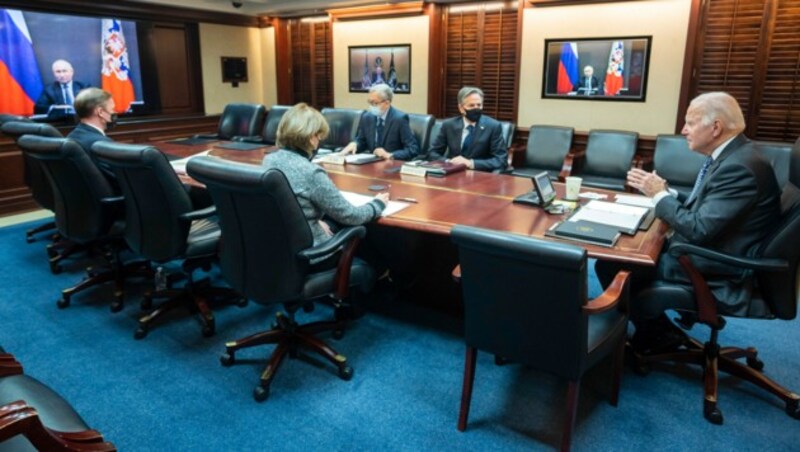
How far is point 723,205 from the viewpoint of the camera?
1.98 m

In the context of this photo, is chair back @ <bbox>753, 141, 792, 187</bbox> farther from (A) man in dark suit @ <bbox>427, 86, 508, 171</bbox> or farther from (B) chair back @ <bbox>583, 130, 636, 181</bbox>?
(A) man in dark suit @ <bbox>427, 86, 508, 171</bbox>

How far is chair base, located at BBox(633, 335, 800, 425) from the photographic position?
2078 millimetres

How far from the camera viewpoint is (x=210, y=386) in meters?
2.27

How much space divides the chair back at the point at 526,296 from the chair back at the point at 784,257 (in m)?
0.92

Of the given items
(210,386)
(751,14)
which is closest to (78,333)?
(210,386)

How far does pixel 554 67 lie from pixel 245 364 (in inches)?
160

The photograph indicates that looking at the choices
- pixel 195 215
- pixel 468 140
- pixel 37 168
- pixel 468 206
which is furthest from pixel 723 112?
pixel 37 168

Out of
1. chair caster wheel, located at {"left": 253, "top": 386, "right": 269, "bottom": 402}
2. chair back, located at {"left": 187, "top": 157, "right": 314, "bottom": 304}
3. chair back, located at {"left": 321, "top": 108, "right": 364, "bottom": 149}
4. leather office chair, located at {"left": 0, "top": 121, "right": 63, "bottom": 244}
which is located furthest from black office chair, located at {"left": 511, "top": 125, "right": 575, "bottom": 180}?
leather office chair, located at {"left": 0, "top": 121, "right": 63, "bottom": 244}

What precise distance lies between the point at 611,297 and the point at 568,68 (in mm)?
3829

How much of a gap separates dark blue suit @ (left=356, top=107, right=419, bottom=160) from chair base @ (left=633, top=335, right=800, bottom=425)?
2521 millimetres

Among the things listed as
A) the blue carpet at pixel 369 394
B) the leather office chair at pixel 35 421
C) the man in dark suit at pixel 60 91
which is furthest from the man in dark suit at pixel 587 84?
the man in dark suit at pixel 60 91

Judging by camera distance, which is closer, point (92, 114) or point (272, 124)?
point (92, 114)

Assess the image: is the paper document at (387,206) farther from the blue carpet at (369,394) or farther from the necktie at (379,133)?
the necktie at (379,133)

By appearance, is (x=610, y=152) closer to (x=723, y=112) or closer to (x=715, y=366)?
(x=723, y=112)
